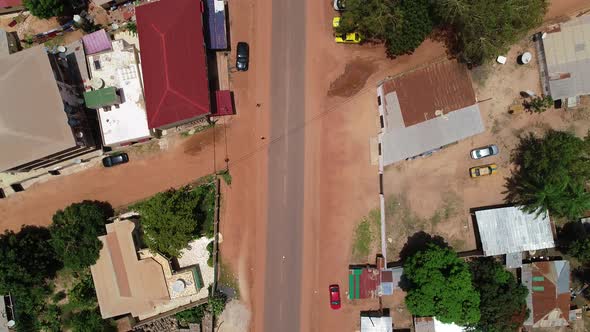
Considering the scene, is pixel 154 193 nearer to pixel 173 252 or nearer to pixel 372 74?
pixel 173 252

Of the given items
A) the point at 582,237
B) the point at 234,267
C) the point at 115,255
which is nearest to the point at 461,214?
the point at 582,237

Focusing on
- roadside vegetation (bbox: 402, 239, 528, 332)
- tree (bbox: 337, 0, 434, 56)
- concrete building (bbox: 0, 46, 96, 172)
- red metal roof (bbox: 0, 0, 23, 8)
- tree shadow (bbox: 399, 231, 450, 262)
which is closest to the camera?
roadside vegetation (bbox: 402, 239, 528, 332)

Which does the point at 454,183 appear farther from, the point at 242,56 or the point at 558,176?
the point at 242,56

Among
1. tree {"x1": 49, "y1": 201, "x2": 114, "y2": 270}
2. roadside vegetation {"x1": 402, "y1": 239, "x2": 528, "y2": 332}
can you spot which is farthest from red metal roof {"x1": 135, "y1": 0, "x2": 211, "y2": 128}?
roadside vegetation {"x1": 402, "y1": 239, "x2": 528, "y2": 332}

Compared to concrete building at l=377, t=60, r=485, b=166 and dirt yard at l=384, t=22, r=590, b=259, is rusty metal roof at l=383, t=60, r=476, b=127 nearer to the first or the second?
concrete building at l=377, t=60, r=485, b=166

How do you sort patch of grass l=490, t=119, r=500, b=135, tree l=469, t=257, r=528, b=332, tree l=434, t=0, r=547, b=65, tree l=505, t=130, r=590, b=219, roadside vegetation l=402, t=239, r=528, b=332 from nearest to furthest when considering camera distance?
roadside vegetation l=402, t=239, r=528, b=332 < tree l=434, t=0, r=547, b=65 < tree l=505, t=130, r=590, b=219 < tree l=469, t=257, r=528, b=332 < patch of grass l=490, t=119, r=500, b=135

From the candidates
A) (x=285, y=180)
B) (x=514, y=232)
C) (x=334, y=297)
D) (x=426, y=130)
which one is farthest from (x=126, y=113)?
(x=514, y=232)
